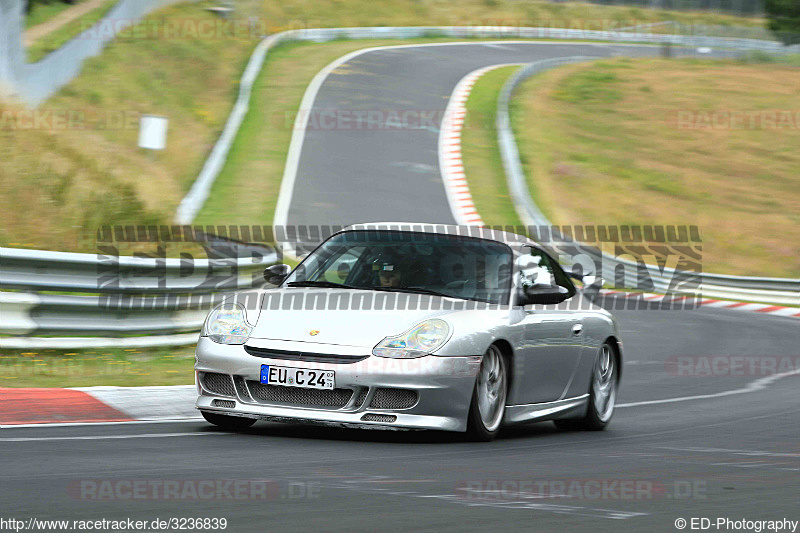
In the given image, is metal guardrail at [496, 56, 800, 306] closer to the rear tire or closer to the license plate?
the rear tire

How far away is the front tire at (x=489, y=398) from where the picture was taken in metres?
7.77

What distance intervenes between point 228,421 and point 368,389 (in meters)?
1.12

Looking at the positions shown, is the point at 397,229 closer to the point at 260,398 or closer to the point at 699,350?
the point at 260,398

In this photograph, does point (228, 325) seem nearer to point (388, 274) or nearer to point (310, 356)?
point (310, 356)

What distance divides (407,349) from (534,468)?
113cm

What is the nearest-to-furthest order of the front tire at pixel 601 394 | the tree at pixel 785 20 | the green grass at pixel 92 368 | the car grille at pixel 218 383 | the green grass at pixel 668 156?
the car grille at pixel 218 383
the front tire at pixel 601 394
the green grass at pixel 92 368
the green grass at pixel 668 156
the tree at pixel 785 20

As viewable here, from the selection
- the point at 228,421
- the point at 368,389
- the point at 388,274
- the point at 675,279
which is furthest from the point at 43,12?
the point at 368,389

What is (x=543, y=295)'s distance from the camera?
8.35 m

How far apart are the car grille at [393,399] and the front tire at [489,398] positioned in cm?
40

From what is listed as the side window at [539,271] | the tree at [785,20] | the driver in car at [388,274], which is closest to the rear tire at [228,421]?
the driver in car at [388,274]

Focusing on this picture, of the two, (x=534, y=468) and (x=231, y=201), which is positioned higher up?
(x=534, y=468)

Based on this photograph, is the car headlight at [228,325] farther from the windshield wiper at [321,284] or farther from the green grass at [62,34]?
the green grass at [62,34]

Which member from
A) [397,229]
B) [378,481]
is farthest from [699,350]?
[378,481]

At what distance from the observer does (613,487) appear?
20.4ft
